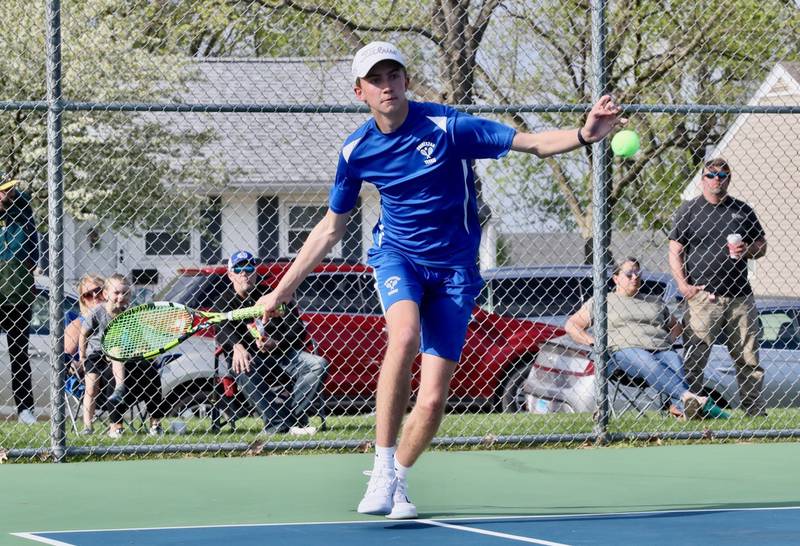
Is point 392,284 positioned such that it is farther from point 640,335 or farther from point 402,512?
point 640,335

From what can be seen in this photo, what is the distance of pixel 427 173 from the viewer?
6.16 metres

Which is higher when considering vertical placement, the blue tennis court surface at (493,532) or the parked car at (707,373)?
the parked car at (707,373)

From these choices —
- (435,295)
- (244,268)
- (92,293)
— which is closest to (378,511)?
(435,295)

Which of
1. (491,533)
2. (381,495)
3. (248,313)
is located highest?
(248,313)

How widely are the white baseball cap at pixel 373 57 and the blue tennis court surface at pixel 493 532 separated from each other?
1948 mm

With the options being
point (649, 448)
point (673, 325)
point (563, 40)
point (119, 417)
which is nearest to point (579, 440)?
point (649, 448)

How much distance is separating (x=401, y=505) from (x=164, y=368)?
5.75 m

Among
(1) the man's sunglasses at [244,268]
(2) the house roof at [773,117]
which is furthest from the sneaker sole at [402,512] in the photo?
(2) the house roof at [773,117]

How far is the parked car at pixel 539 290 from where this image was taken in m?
13.2

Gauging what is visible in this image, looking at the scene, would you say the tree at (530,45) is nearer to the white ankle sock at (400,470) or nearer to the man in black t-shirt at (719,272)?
the man in black t-shirt at (719,272)

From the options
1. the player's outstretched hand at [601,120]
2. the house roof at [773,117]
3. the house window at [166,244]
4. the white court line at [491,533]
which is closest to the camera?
the white court line at [491,533]

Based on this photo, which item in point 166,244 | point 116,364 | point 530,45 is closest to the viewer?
point 116,364

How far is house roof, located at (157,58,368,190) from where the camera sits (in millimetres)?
14734

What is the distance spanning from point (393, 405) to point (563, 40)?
Result: 6808 millimetres
